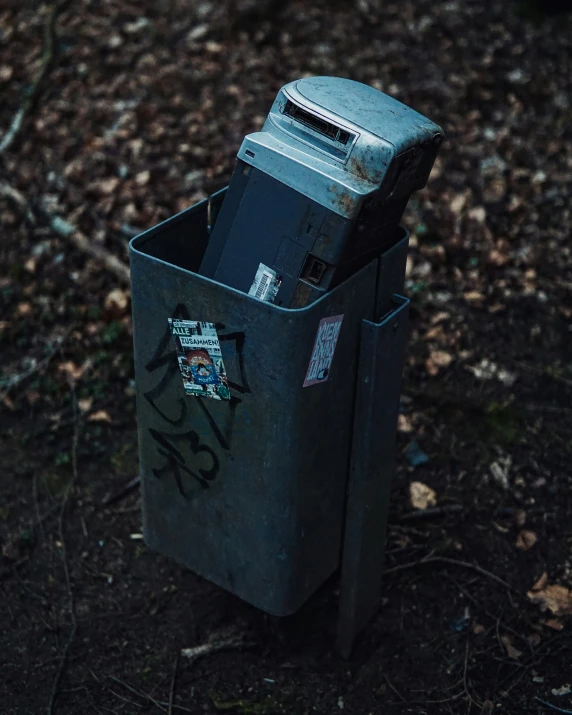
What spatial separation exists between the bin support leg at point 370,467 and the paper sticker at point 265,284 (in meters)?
0.31

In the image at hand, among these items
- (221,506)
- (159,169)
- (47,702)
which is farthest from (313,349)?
(159,169)

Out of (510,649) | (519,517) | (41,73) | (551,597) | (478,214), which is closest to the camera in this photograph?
(510,649)

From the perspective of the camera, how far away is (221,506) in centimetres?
257

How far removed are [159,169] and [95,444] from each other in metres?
2.33

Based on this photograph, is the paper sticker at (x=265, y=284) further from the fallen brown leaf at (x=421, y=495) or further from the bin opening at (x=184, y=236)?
the fallen brown leaf at (x=421, y=495)

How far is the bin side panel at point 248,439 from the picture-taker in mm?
2215

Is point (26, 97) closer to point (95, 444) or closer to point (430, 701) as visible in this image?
point (95, 444)

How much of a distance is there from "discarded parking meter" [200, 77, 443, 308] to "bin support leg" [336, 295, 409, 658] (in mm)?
279

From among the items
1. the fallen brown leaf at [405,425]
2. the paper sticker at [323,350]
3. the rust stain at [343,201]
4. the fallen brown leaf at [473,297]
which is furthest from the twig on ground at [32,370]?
the rust stain at [343,201]

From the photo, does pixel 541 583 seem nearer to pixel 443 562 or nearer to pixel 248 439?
pixel 443 562

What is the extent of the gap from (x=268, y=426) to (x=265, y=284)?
0.40 meters

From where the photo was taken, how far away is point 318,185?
212cm

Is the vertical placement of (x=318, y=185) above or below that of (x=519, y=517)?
above

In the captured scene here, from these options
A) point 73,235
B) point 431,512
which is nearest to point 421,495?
point 431,512
